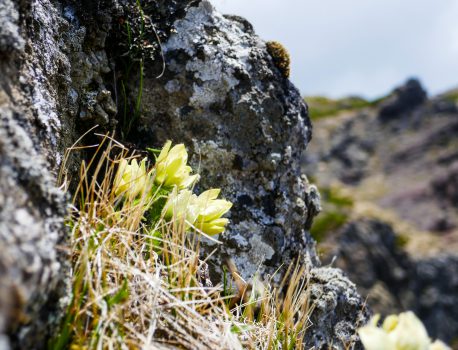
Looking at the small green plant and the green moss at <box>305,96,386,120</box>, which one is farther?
the green moss at <box>305,96,386,120</box>

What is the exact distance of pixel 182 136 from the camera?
307 centimetres

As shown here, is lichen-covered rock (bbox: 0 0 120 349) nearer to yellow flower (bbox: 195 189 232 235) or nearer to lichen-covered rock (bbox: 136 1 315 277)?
yellow flower (bbox: 195 189 232 235)

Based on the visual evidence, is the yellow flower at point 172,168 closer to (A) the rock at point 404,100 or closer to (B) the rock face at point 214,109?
(B) the rock face at point 214,109

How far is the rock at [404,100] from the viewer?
5225cm

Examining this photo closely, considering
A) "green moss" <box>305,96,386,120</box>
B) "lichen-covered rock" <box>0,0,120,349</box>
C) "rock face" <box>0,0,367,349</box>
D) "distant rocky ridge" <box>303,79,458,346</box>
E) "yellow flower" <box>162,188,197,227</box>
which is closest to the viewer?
"lichen-covered rock" <box>0,0,120,349</box>

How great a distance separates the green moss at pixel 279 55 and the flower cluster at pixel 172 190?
4.47 feet

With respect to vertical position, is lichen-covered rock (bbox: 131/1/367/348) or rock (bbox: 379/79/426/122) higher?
rock (bbox: 379/79/426/122)

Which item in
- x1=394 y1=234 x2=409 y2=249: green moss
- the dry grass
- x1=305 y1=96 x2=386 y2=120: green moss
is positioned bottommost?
the dry grass

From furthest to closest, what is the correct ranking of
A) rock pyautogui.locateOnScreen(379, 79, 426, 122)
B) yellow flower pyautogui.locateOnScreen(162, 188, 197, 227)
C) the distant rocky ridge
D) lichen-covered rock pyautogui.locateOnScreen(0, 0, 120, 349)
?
rock pyautogui.locateOnScreen(379, 79, 426, 122)
the distant rocky ridge
yellow flower pyautogui.locateOnScreen(162, 188, 197, 227)
lichen-covered rock pyautogui.locateOnScreen(0, 0, 120, 349)

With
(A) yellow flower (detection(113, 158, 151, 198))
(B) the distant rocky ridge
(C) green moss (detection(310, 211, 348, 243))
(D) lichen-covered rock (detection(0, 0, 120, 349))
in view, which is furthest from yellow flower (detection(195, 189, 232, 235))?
(C) green moss (detection(310, 211, 348, 243))

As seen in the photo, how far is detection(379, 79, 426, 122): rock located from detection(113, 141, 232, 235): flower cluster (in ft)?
173

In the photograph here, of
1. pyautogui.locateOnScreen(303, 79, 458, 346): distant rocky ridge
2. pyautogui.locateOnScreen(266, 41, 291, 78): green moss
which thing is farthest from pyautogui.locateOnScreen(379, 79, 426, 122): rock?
pyautogui.locateOnScreen(266, 41, 291, 78): green moss

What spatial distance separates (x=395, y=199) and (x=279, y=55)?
37.7 metres

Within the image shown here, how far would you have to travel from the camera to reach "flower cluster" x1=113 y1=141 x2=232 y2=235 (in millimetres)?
2195
